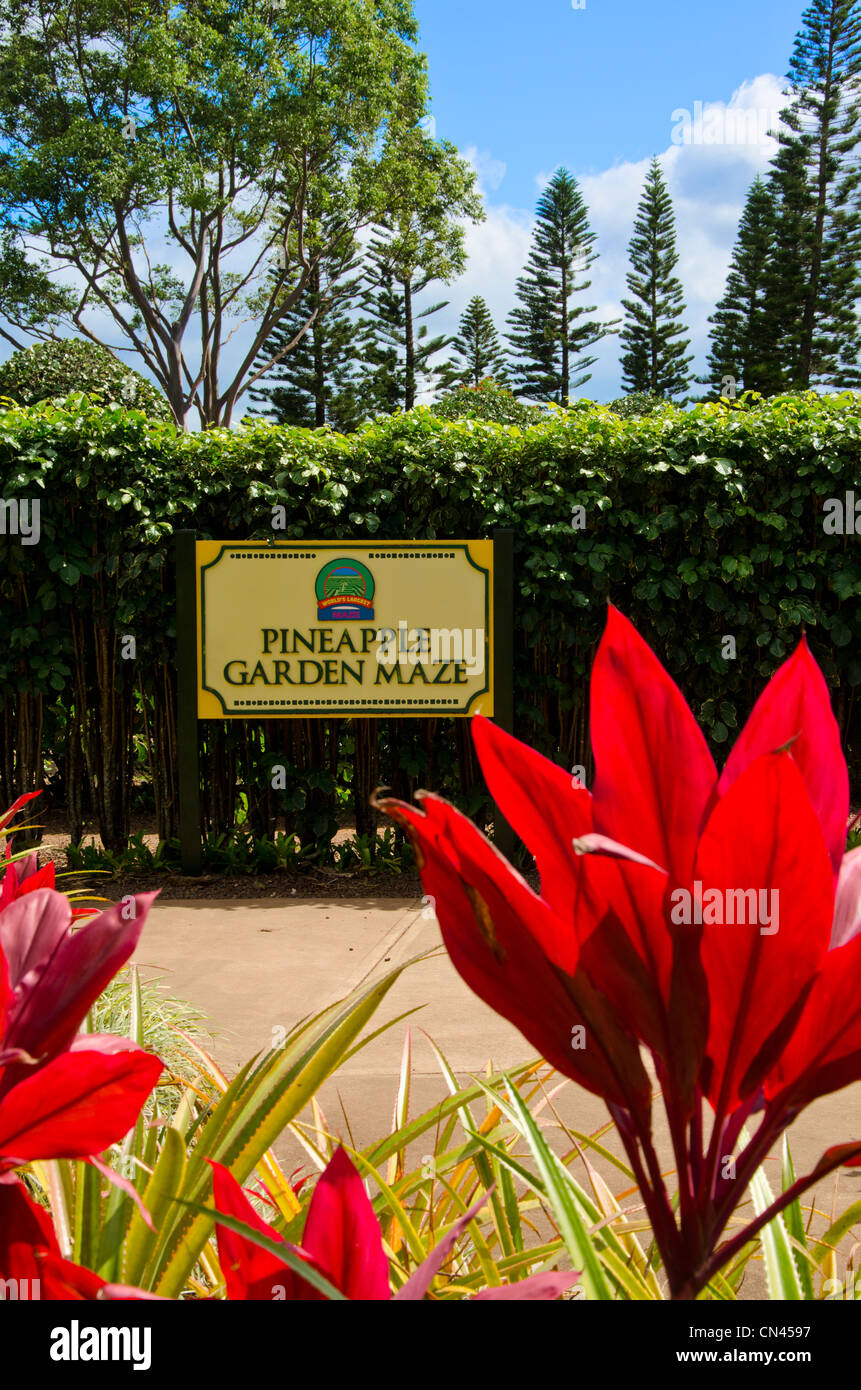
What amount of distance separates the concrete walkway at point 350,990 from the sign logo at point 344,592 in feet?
4.94

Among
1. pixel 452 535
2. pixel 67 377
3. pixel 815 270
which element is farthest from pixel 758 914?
pixel 815 270

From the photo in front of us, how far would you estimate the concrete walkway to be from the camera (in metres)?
2.66

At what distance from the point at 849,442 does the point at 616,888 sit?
5.81 meters

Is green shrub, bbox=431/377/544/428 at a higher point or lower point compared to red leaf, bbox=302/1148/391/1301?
higher

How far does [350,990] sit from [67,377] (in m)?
14.1

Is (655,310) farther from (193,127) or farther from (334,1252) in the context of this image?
(334,1252)

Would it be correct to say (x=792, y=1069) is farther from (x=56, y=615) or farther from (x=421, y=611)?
(x=56, y=615)

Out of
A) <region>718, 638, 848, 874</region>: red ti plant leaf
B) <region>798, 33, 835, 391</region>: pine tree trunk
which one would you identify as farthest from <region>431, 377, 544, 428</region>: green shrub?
<region>718, 638, 848, 874</region>: red ti plant leaf

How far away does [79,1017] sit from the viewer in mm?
426

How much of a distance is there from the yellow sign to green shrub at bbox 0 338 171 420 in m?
10.6

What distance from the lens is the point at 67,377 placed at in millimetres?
15625

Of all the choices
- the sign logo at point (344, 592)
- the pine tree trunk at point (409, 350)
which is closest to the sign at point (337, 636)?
the sign logo at point (344, 592)

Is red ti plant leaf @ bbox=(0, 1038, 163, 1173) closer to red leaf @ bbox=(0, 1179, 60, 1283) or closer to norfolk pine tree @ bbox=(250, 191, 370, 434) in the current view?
red leaf @ bbox=(0, 1179, 60, 1283)
